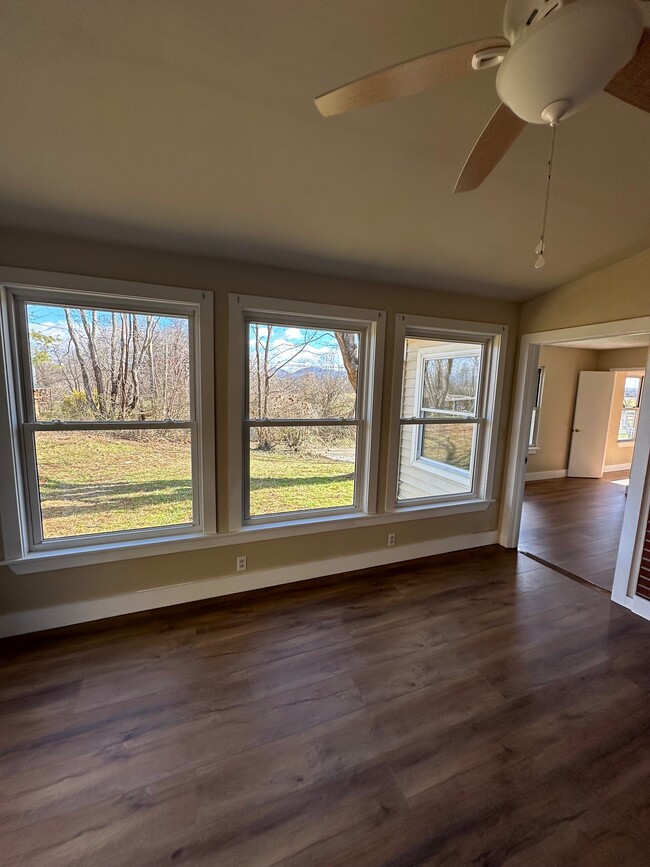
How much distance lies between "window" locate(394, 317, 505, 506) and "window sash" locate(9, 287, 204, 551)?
1652mm

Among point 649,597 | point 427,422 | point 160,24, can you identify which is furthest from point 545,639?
point 160,24

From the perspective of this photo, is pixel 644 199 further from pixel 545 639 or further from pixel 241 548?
pixel 241 548

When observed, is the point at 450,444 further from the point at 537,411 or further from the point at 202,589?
the point at 537,411

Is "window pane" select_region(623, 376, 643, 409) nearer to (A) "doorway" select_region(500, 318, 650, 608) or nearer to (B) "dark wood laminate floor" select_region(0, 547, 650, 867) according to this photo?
(A) "doorway" select_region(500, 318, 650, 608)

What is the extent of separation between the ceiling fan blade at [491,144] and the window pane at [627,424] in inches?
308

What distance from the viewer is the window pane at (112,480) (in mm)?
2189

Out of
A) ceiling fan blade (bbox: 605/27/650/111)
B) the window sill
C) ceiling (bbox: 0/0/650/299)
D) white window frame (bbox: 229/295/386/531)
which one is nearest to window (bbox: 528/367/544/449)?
the window sill

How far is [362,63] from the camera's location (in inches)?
46.2

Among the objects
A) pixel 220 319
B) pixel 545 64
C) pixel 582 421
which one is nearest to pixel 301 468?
pixel 220 319

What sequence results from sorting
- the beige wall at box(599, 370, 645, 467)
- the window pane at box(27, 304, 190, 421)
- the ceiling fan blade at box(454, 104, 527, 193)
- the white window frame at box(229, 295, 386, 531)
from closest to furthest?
1. the ceiling fan blade at box(454, 104, 527, 193)
2. the window pane at box(27, 304, 190, 421)
3. the white window frame at box(229, 295, 386, 531)
4. the beige wall at box(599, 370, 645, 467)

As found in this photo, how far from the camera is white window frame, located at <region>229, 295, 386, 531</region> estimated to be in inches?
95.0

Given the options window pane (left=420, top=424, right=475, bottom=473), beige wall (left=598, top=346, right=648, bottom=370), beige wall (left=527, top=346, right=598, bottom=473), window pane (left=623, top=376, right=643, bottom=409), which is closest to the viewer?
window pane (left=420, top=424, right=475, bottom=473)

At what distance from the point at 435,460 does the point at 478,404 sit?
0.68 metres

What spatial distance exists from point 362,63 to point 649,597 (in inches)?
136
